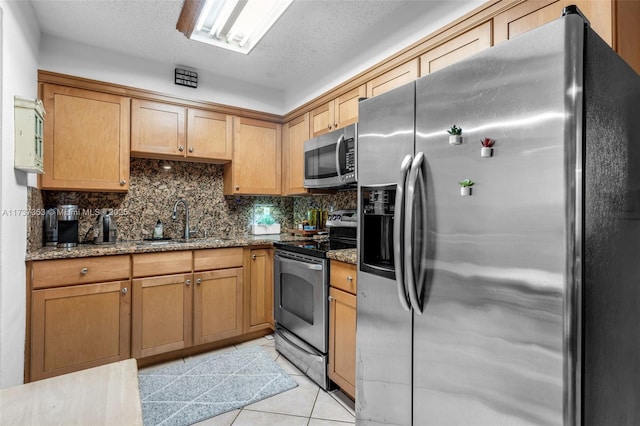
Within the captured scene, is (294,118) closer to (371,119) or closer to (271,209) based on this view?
(271,209)

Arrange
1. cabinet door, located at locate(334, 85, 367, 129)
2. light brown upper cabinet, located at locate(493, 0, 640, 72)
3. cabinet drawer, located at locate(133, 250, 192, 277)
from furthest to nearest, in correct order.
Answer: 1. cabinet door, located at locate(334, 85, 367, 129)
2. cabinet drawer, located at locate(133, 250, 192, 277)
3. light brown upper cabinet, located at locate(493, 0, 640, 72)

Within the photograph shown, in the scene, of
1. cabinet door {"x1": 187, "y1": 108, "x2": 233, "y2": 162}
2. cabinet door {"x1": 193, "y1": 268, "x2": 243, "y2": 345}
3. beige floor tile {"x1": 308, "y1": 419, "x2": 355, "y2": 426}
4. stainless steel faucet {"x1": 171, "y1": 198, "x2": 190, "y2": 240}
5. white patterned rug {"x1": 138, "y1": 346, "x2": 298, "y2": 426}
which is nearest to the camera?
beige floor tile {"x1": 308, "y1": 419, "x2": 355, "y2": 426}

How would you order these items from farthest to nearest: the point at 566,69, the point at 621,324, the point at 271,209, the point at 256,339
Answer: the point at 271,209, the point at 256,339, the point at 621,324, the point at 566,69

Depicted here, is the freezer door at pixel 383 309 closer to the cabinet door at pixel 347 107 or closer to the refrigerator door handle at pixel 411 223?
the refrigerator door handle at pixel 411 223

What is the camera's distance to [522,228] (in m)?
0.98

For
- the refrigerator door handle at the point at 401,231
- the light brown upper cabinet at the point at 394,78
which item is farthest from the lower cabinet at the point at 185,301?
the refrigerator door handle at the point at 401,231

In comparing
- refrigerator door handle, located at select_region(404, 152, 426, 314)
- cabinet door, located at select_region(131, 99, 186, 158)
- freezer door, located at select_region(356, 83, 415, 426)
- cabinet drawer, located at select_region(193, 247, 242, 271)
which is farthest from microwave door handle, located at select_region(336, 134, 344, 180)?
cabinet door, located at select_region(131, 99, 186, 158)

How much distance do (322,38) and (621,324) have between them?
2.45m

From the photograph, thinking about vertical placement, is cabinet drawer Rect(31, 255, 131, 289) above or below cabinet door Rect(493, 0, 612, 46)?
below

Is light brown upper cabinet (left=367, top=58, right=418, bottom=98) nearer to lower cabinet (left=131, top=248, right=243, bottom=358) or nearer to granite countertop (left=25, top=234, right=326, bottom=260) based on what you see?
granite countertop (left=25, top=234, right=326, bottom=260)

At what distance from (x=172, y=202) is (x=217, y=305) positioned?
1.13 metres

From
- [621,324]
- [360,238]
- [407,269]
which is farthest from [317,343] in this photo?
[621,324]

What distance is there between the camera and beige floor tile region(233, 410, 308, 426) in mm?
1879

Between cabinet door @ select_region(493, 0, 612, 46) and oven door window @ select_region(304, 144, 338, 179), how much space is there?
4.35 ft
